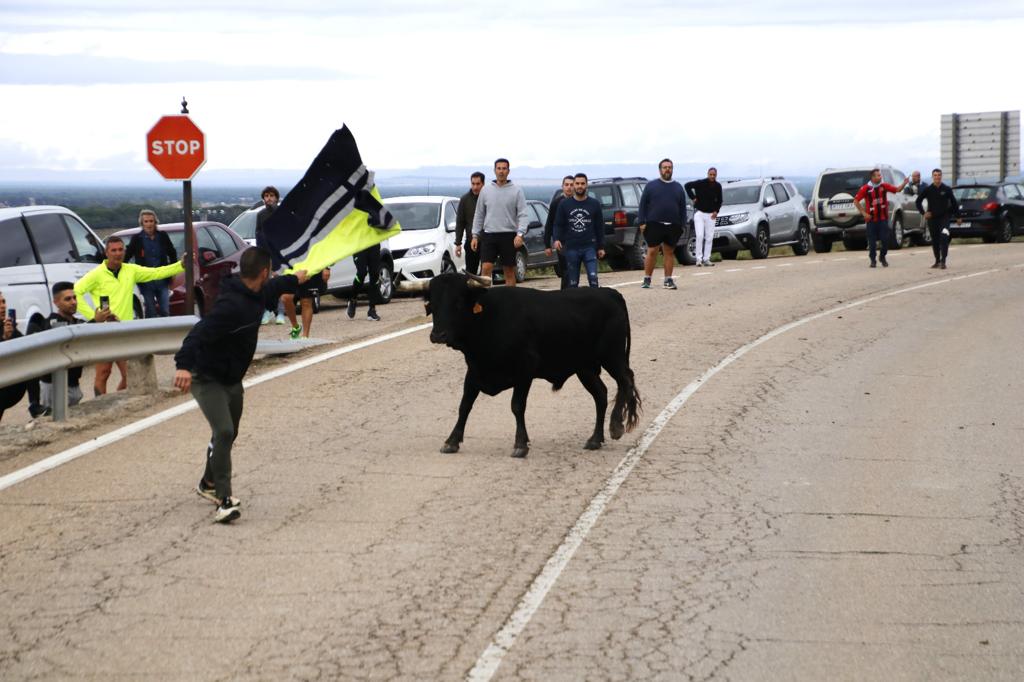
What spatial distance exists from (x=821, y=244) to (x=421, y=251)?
15699 millimetres

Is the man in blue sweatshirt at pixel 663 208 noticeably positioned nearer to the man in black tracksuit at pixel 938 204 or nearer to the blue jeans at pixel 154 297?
the man in black tracksuit at pixel 938 204

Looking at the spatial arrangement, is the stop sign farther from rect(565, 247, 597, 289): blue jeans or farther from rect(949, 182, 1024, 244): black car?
rect(949, 182, 1024, 244): black car

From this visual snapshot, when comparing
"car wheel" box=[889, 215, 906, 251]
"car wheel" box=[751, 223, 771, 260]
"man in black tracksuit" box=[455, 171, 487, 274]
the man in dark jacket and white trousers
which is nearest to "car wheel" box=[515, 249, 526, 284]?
"man in black tracksuit" box=[455, 171, 487, 274]

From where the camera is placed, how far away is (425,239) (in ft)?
81.3

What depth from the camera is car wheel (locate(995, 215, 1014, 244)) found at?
131 ft

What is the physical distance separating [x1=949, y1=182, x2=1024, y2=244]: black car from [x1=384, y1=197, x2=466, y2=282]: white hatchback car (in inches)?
749

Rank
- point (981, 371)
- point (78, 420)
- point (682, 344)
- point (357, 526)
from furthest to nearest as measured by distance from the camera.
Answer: point (682, 344), point (981, 371), point (78, 420), point (357, 526)

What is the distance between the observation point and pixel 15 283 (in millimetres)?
15617

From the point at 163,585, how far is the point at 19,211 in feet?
32.4

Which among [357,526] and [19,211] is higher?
[19,211]

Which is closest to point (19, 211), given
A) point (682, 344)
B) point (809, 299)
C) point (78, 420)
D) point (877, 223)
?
point (78, 420)

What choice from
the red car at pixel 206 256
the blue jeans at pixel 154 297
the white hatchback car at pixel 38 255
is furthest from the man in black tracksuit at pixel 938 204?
the white hatchback car at pixel 38 255

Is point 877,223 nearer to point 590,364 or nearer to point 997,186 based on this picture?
point 997,186

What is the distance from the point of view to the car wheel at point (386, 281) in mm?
23891
